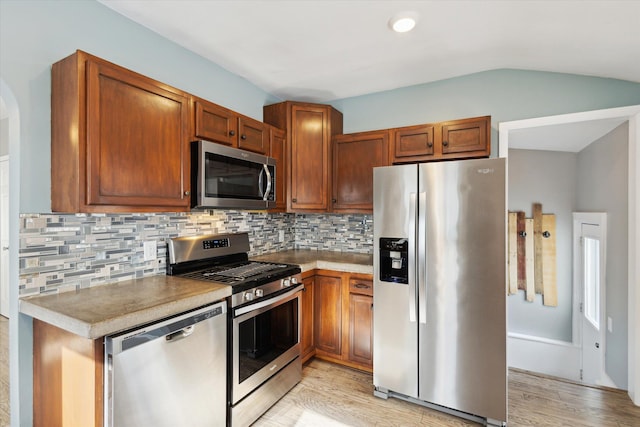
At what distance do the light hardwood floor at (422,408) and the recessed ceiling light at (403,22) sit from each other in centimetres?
261

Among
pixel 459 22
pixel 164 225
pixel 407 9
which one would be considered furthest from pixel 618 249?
pixel 164 225

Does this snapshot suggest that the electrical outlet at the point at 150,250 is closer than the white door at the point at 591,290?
Yes

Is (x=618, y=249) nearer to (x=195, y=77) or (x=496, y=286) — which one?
(x=496, y=286)

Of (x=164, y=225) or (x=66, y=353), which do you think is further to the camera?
(x=164, y=225)

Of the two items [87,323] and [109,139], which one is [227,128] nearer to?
[109,139]

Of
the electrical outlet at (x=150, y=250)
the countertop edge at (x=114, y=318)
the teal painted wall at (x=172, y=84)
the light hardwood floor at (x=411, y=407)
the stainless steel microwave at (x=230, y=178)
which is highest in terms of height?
the teal painted wall at (x=172, y=84)

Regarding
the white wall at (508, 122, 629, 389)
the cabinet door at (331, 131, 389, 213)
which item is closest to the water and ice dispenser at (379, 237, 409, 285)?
the cabinet door at (331, 131, 389, 213)

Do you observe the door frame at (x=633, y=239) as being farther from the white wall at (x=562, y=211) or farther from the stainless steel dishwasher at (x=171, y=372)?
the stainless steel dishwasher at (x=171, y=372)

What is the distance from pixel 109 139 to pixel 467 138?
245 centimetres

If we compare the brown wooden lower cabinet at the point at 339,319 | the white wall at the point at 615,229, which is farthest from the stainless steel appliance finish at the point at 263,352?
the white wall at the point at 615,229

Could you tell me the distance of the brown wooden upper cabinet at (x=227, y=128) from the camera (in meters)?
2.08

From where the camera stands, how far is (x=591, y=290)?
3166 mm

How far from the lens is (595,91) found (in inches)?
92.1

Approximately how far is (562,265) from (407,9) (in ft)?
11.1
